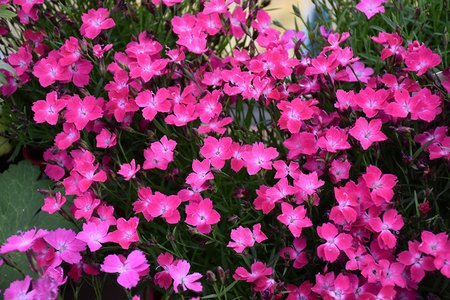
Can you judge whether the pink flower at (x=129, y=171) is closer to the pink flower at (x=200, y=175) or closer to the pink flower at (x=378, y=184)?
the pink flower at (x=200, y=175)

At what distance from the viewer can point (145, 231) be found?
1.29m

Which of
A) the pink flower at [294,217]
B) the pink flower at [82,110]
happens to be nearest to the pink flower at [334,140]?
the pink flower at [294,217]

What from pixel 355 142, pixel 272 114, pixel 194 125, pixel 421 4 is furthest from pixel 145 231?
pixel 421 4

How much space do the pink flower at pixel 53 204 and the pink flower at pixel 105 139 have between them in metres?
0.13

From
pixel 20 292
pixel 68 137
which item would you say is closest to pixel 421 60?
pixel 68 137

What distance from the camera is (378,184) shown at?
1.11 m

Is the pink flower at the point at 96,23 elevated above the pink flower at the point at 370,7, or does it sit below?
above

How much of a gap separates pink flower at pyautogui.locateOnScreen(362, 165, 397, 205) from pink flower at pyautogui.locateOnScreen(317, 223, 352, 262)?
8 cm

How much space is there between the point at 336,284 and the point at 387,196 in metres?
0.17

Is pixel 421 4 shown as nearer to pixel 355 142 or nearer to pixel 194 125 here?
pixel 355 142

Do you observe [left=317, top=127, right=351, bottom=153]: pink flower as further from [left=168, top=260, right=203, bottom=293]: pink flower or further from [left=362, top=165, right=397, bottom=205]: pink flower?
[left=168, top=260, right=203, bottom=293]: pink flower

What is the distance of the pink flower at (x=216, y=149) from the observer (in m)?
1.16

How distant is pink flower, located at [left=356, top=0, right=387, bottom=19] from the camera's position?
1.36 m

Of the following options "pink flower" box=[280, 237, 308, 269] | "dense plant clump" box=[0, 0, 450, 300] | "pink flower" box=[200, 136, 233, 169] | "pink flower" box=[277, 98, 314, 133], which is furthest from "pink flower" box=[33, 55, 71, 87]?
"pink flower" box=[280, 237, 308, 269]
